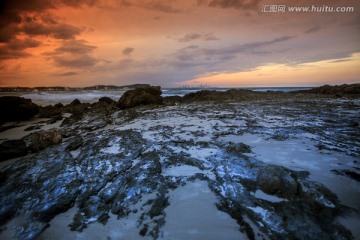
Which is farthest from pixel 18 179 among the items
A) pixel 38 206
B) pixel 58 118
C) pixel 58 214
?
pixel 58 118

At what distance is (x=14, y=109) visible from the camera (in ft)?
31.1

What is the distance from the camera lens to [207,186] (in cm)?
304

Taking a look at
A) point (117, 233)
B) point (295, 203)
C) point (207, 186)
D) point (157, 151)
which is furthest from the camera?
point (157, 151)

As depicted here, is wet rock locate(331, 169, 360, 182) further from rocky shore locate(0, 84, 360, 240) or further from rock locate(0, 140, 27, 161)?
rock locate(0, 140, 27, 161)

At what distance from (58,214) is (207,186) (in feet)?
7.26

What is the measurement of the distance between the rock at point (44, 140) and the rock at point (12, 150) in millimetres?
231

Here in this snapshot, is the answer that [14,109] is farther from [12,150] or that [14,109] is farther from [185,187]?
[185,187]

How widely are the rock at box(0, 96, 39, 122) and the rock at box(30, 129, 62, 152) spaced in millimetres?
5690

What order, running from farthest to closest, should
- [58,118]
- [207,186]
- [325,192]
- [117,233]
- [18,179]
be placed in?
1. [58,118]
2. [18,179]
3. [207,186]
4. [325,192]
5. [117,233]

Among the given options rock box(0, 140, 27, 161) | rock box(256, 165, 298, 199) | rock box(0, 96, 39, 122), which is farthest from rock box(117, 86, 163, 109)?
rock box(256, 165, 298, 199)

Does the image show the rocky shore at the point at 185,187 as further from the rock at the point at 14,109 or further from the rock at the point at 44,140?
A: the rock at the point at 14,109

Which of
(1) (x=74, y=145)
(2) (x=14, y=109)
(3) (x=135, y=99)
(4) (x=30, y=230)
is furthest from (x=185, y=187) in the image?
(3) (x=135, y=99)

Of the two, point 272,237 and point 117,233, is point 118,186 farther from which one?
point 272,237

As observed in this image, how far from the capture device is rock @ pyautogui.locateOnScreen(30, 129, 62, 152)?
5113 mm
